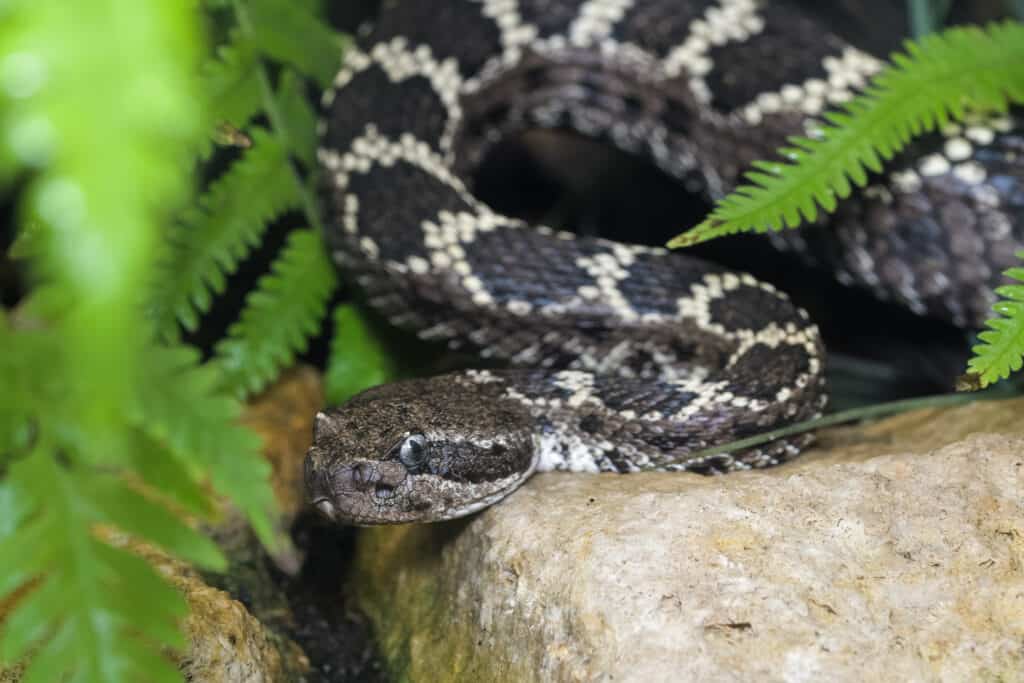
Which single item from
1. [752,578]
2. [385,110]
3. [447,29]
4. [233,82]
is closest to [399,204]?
[385,110]

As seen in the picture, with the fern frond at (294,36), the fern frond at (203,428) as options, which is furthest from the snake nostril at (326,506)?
the fern frond at (294,36)

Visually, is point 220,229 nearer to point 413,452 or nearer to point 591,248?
point 413,452

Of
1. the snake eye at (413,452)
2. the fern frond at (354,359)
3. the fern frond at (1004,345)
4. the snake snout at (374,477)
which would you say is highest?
the fern frond at (1004,345)

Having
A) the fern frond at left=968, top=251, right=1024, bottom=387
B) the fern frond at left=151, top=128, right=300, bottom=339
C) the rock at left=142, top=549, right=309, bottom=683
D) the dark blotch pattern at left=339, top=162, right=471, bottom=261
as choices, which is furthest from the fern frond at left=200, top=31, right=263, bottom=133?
the fern frond at left=968, top=251, right=1024, bottom=387

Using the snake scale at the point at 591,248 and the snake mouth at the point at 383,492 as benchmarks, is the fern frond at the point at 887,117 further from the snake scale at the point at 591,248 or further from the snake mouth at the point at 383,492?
the snake mouth at the point at 383,492

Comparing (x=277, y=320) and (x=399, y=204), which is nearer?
(x=277, y=320)

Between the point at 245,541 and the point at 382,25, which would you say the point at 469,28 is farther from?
the point at 245,541

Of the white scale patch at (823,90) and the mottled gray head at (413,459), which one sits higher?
the white scale patch at (823,90)
